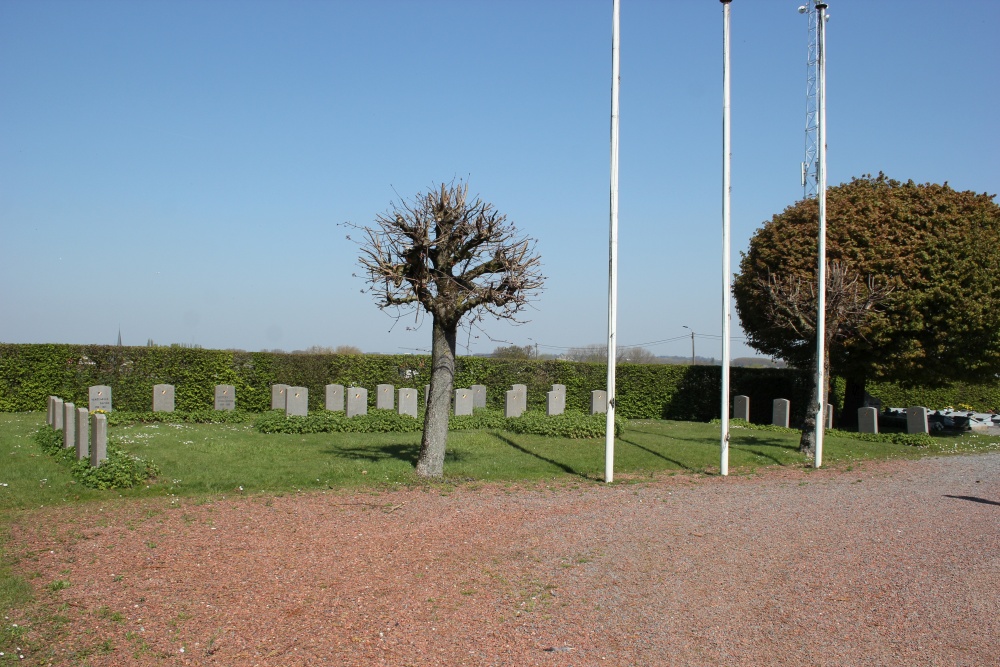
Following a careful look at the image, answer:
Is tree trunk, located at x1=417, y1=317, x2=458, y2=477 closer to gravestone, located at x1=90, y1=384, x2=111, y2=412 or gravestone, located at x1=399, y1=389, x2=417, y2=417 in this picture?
gravestone, located at x1=399, y1=389, x2=417, y2=417

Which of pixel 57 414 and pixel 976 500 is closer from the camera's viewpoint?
pixel 976 500

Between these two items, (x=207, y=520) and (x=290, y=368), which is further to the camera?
(x=290, y=368)

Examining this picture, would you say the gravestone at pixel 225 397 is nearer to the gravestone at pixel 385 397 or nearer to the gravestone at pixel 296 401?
the gravestone at pixel 296 401

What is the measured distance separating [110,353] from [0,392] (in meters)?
3.17

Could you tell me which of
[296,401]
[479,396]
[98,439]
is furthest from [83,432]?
[479,396]

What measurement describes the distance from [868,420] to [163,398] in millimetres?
20493

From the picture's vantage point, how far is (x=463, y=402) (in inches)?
926

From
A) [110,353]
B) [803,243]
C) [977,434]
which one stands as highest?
[803,243]

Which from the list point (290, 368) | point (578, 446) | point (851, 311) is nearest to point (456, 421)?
point (578, 446)

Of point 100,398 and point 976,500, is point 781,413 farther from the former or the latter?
point 100,398

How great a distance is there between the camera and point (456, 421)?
21.1 m

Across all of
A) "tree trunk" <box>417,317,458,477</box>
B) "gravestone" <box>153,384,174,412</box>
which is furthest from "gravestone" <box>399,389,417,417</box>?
"tree trunk" <box>417,317,458,477</box>

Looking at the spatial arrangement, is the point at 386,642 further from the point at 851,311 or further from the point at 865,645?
the point at 851,311

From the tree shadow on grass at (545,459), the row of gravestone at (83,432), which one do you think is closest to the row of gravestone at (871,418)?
the tree shadow on grass at (545,459)
